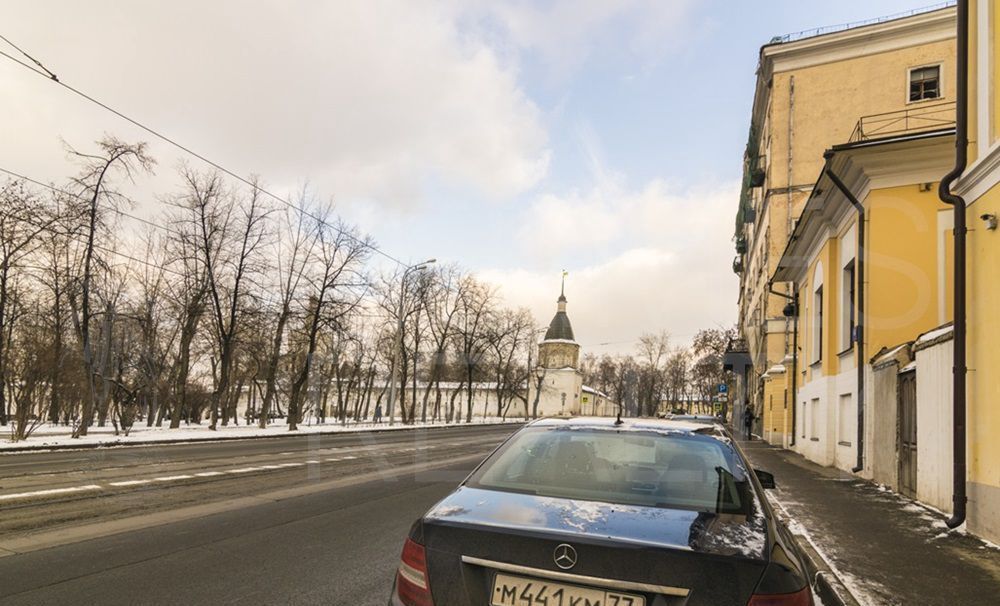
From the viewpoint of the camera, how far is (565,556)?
241 cm

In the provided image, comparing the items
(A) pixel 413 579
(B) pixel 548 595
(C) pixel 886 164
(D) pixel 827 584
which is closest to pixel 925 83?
(C) pixel 886 164

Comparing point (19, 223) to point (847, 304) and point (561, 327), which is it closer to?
point (847, 304)

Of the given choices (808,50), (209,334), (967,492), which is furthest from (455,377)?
(967,492)

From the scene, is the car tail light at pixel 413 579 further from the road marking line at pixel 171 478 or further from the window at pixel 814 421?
the window at pixel 814 421

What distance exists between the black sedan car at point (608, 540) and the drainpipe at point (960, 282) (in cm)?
588

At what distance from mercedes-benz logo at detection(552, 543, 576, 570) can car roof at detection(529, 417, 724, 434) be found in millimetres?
1444

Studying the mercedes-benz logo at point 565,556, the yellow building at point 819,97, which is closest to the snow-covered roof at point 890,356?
the mercedes-benz logo at point 565,556

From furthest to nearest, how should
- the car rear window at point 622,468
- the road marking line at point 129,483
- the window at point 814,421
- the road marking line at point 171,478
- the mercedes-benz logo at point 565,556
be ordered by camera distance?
the window at point 814,421
the road marking line at point 171,478
the road marking line at point 129,483
the car rear window at point 622,468
the mercedes-benz logo at point 565,556

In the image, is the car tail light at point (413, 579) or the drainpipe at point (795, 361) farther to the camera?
the drainpipe at point (795, 361)

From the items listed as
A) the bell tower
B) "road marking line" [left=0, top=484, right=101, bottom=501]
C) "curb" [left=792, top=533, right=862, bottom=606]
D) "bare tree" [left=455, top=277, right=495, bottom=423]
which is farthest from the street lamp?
the bell tower

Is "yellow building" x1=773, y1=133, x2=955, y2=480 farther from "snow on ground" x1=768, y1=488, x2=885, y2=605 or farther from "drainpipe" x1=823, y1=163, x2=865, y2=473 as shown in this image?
"snow on ground" x1=768, y1=488, x2=885, y2=605

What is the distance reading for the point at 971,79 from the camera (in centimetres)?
810

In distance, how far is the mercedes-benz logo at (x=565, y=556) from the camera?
2395 millimetres

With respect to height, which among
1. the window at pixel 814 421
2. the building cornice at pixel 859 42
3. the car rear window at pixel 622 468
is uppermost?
the building cornice at pixel 859 42
